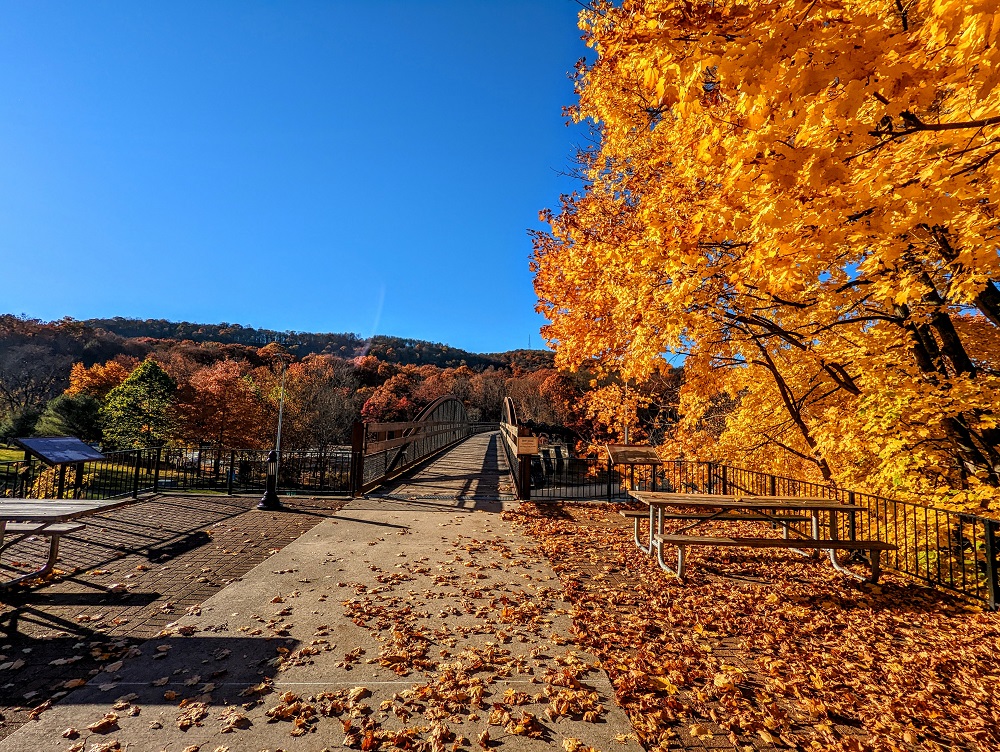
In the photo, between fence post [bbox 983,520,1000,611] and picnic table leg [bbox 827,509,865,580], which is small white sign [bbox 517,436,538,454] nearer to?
picnic table leg [bbox 827,509,865,580]

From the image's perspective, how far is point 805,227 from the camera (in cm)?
402

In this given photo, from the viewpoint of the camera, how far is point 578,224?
30.0 ft

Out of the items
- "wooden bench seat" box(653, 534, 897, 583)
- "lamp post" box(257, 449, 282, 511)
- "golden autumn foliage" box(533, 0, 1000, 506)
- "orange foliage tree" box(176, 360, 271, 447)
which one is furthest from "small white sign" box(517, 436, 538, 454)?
"orange foliage tree" box(176, 360, 271, 447)

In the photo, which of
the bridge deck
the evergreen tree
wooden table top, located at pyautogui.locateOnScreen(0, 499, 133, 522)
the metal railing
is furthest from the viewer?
the evergreen tree

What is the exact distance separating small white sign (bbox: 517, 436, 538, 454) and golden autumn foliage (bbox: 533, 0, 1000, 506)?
230 centimetres

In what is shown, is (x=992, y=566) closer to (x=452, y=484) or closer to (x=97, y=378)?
(x=452, y=484)

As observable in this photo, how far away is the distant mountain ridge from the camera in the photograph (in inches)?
4072

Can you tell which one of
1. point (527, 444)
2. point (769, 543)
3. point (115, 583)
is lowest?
point (115, 583)

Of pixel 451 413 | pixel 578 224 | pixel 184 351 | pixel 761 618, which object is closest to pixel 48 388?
pixel 184 351

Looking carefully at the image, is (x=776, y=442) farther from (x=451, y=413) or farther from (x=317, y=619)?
(x=451, y=413)

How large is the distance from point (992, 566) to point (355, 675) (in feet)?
22.0

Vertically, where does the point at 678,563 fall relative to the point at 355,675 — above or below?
above

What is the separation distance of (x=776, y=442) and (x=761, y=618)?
642 centimetres

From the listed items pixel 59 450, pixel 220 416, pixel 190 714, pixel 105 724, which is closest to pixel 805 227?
pixel 190 714
